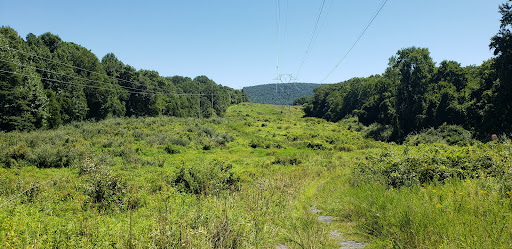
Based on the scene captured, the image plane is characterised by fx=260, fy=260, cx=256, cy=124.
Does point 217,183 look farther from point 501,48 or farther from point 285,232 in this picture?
point 501,48

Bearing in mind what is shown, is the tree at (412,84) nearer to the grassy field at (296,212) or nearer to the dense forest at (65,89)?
the grassy field at (296,212)

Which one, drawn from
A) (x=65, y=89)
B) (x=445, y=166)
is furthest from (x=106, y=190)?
(x=65, y=89)

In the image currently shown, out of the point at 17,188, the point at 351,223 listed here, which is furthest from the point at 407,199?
the point at 17,188

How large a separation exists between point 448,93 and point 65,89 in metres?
67.2

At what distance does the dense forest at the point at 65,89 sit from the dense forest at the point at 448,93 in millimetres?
46845

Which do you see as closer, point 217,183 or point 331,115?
point 217,183

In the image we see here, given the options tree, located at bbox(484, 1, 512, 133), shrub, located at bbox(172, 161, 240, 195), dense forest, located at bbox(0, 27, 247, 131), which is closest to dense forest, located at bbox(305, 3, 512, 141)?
tree, located at bbox(484, 1, 512, 133)

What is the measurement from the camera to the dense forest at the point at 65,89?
3362cm

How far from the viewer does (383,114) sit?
57.9 metres

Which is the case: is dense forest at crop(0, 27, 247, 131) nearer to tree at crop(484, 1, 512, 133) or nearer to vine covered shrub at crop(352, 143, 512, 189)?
vine covered shrub at crop(352, 143, 512, 189)

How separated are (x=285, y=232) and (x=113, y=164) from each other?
761 inches

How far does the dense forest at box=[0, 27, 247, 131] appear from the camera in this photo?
110 ft

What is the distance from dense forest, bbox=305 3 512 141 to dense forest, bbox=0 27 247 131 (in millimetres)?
46845

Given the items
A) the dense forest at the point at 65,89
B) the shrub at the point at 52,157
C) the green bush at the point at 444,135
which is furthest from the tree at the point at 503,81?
the dense forest at the point at 65,89
